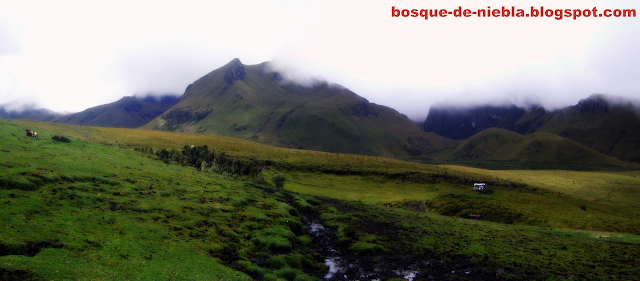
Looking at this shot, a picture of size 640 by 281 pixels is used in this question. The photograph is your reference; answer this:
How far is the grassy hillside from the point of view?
721 inches

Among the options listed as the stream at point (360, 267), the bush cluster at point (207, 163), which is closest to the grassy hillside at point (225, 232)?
the stream at point (360, 267)

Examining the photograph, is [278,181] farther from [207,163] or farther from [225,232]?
[225,232]

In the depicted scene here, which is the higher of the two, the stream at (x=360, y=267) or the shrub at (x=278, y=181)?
the shrub at (x=278, y=181)

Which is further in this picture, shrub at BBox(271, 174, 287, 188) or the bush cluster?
shrub at BBox(271, 174, 287, 188)

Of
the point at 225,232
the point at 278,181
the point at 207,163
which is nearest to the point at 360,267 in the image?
the point at 225,232

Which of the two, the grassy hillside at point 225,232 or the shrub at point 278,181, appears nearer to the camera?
the grassy hillside at point 225,232

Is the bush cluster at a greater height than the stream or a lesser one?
greater

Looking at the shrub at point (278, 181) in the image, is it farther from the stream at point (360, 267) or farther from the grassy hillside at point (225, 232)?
the stream at point (360, 267)

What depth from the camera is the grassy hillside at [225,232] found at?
18.3 metres

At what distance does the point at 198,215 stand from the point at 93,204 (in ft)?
28.3

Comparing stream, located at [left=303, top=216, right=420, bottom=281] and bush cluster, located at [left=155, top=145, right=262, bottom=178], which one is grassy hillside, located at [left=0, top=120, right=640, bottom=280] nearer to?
stream, located at [left=303, top=216, right=420, bottom=281]

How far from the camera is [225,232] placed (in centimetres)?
2827

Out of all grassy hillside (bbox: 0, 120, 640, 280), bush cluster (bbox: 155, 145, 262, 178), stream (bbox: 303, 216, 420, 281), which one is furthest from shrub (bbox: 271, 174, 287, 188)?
stream (bbox: 303, 216, 420, 281)

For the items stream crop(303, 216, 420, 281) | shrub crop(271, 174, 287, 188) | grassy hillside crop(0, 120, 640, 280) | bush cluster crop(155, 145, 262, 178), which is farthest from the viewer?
shrub crop(271, 174, 287, 188)
